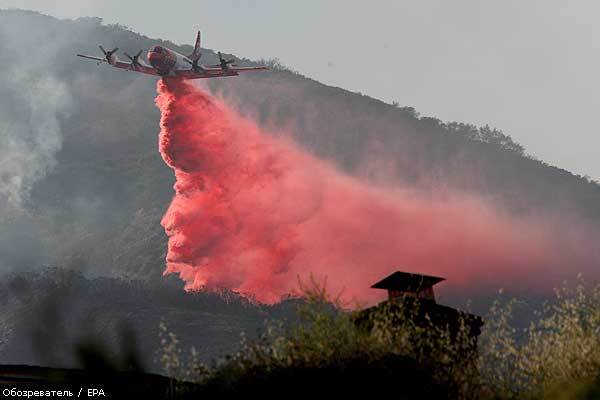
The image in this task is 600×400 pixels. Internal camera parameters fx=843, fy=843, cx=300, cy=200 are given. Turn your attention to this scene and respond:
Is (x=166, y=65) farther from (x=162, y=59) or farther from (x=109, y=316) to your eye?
(x=109, y=316)

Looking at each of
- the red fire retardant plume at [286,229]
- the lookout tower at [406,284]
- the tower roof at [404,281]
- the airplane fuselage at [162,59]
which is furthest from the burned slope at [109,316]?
the tower roof at [404,281]

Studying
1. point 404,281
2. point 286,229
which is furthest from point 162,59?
point 286,229

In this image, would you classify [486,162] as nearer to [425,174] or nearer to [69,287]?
[425,174]

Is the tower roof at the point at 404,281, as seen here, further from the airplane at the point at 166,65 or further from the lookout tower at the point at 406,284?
the airplane at the point at 166,65

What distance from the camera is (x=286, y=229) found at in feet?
375

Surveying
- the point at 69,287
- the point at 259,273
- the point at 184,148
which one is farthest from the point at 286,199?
the point at 69,287

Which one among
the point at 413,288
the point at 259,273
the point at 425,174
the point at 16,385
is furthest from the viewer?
the point at 425,174

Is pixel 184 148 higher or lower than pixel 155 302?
higher

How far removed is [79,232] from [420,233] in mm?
70964

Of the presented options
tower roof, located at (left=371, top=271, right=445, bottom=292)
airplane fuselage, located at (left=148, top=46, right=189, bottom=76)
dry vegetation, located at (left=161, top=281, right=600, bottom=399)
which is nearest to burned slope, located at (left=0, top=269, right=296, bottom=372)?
airplane fuselage, located at (left=148, top=46, right=189, bottom=76)

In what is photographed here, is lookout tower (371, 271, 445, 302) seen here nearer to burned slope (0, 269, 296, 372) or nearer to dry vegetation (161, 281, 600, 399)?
dry vegetation (161, 281, 600, 399)

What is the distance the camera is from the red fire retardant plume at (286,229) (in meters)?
91.7

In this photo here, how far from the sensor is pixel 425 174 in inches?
6929

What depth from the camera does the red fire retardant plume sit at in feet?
301
